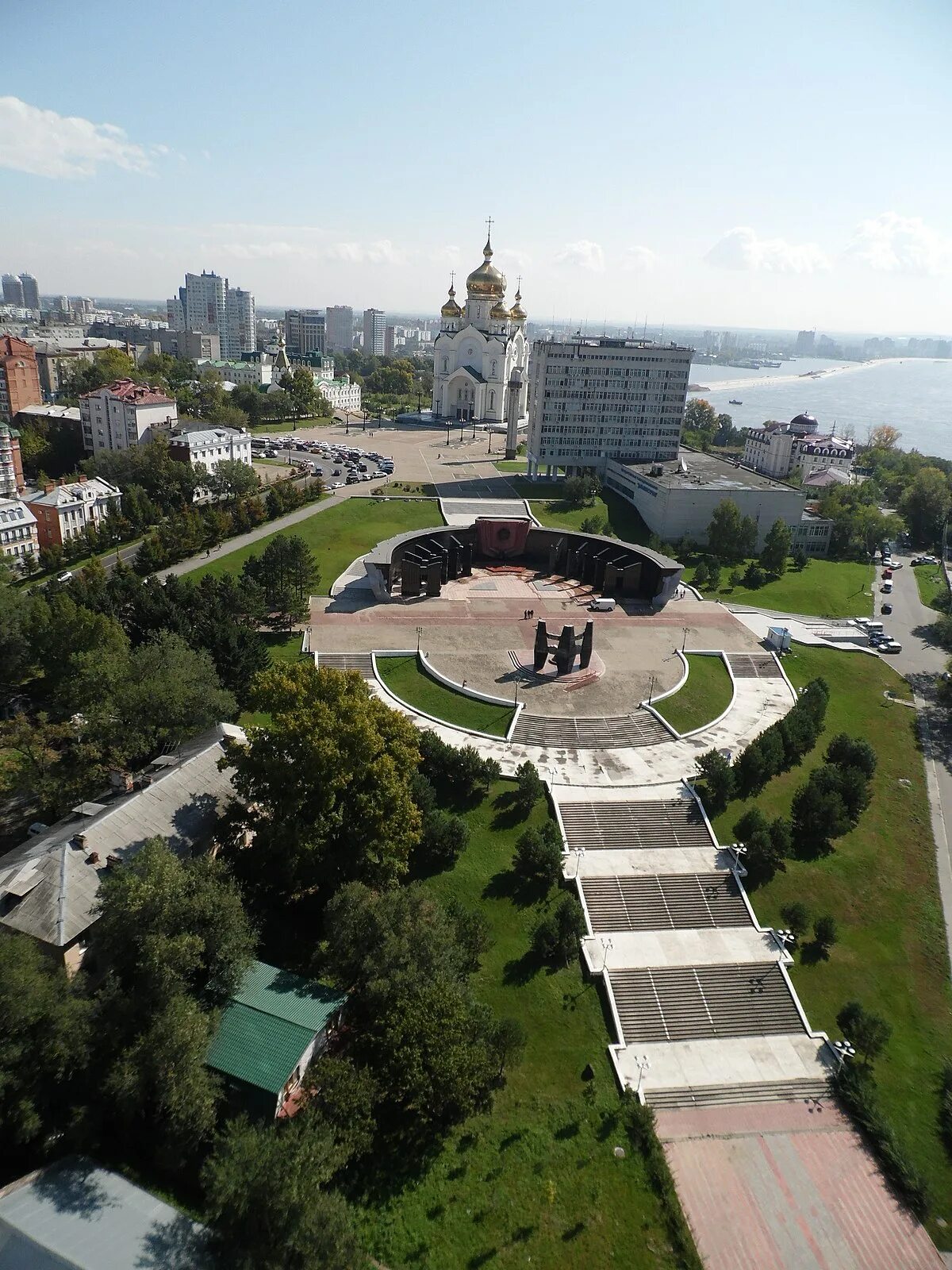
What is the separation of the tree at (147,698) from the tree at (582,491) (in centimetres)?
5790

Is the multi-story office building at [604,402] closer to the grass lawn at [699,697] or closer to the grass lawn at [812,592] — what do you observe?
A: the grass lawn at [812,592]

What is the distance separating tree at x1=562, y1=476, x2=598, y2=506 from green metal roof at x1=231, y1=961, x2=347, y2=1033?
70610 mm

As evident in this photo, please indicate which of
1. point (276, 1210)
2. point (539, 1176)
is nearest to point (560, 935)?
point (539, 1176)

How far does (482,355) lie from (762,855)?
12118 centimetres

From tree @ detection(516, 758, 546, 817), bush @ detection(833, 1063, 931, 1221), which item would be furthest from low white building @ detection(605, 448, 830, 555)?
bush @ detection(833, 1063, 931, 1221)

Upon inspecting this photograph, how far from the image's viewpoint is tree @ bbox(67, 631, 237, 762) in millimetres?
35312

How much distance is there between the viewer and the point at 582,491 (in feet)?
293

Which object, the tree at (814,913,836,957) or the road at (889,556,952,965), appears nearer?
the tree at (814,913,836,957)

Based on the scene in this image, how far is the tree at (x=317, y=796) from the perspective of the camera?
1185 inches

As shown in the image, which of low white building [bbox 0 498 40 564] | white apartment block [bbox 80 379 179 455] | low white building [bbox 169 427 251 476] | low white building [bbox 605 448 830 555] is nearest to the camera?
low white building [bbox 0 498 40 564]

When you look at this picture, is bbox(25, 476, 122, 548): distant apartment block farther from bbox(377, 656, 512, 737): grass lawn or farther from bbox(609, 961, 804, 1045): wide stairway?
bbox(609, 961, 804, 1045): wide stairway

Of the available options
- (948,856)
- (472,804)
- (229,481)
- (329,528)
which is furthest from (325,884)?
(229,481)

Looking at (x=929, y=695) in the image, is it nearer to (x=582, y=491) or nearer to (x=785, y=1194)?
(x=785, y=1194)

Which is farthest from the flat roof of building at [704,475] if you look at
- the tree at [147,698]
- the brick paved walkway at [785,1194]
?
the brick paved walkway at [785,1194]
